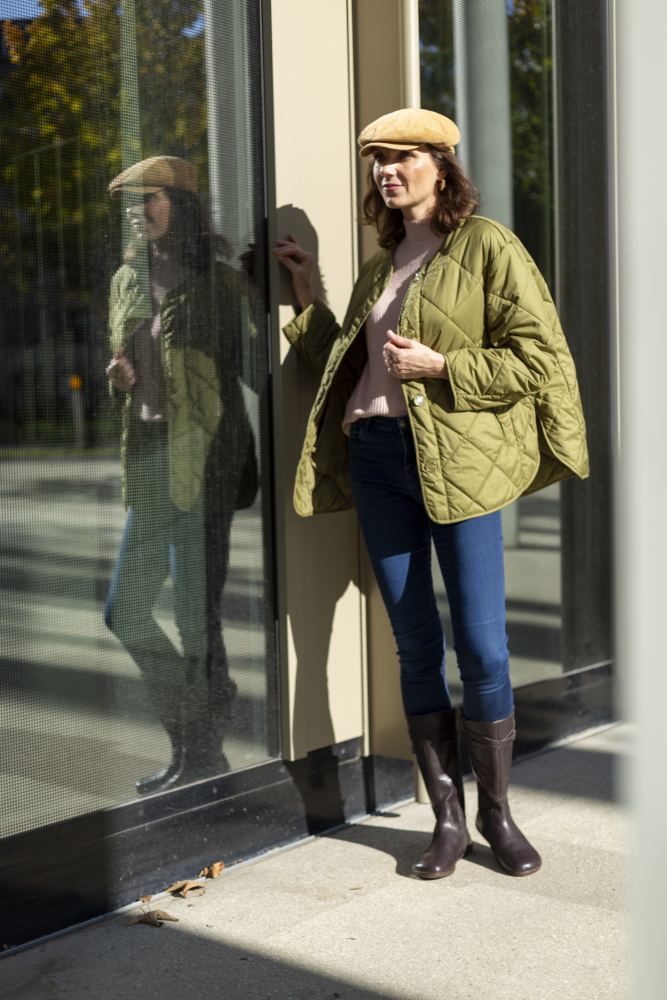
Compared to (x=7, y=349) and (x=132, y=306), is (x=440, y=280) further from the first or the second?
(x=7, y=349)

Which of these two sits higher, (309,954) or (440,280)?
(440,280)

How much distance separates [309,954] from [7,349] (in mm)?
1636

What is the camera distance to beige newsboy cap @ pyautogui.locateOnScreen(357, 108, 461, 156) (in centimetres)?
333

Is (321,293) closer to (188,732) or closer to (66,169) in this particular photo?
(66,169)

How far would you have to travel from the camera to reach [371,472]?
348 centimetres

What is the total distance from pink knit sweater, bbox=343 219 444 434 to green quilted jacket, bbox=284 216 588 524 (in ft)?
0.14

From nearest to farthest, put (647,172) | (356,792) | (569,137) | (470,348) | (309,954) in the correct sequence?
(647,172) → (309,954) → (470,348) → (356,792) → (569,137)

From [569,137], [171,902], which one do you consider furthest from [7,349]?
[569,137]

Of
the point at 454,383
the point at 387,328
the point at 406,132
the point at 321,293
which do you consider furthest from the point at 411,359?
the point at 321,293

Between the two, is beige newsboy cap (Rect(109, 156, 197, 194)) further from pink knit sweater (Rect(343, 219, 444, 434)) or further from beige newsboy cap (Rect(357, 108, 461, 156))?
pink knit sweater (Rect(343, 219, 444, 434))

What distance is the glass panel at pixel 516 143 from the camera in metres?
4.27

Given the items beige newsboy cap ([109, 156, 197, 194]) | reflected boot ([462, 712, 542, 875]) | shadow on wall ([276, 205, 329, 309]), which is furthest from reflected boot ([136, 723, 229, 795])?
beige newsboy cap ([109, 156, 197, 194])

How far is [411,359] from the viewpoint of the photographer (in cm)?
323

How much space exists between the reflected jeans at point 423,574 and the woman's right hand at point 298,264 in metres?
0.49
